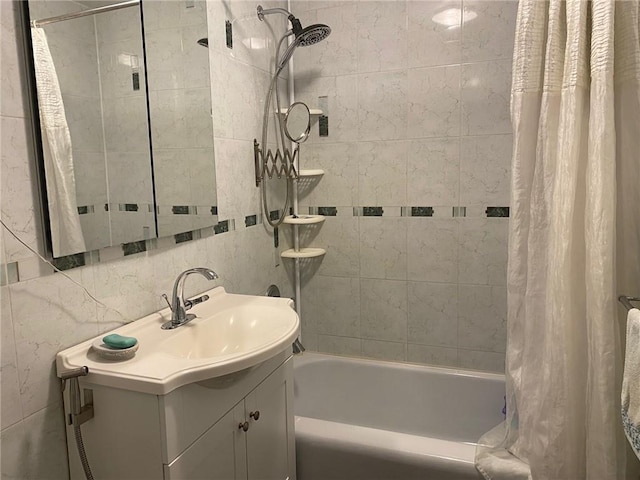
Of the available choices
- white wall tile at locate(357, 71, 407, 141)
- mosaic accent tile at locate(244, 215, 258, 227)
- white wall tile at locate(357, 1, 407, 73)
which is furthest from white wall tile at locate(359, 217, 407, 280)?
white wall tile at locate(357, 1, 407, 73)

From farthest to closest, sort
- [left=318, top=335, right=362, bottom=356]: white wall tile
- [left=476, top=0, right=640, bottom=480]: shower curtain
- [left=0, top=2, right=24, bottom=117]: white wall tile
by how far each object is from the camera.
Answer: [left=318, top=335, right=362, bottom=356]: white wall tile
[left=476, top=0, right=640, bottom=480]: shower curtain
[left=0, top=2, right=24, bottom=117]: white wall tile

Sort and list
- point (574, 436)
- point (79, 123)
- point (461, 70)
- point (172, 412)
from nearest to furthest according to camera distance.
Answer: point (172, 412), point (79, 123), point (574, 436), point (461, 70)

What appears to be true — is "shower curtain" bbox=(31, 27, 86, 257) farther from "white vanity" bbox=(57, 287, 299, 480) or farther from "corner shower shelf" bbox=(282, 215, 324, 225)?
"corner shower shelf" bbox=(282, 215, 324, 225)

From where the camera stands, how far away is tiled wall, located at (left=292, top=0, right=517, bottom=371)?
85.9 inches

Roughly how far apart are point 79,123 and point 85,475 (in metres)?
0.89

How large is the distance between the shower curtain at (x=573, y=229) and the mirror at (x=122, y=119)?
3.75 feet

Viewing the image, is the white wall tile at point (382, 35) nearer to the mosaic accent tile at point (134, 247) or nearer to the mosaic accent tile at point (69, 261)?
the mosaic accent tile at point (134, 247)

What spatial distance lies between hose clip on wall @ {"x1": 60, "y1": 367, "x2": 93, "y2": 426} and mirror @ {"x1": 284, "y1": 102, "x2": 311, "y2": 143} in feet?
5.10

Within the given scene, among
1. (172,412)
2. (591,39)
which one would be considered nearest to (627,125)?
(591,39)

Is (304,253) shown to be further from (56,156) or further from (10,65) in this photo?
(10,65)

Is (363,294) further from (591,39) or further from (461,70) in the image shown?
(591,39)

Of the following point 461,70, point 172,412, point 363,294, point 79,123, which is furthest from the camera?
point 363,294

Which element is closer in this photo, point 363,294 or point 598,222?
point 598,222

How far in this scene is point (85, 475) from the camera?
3.73ft
